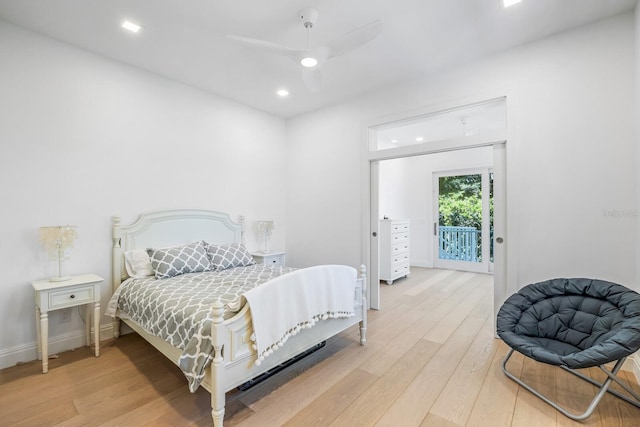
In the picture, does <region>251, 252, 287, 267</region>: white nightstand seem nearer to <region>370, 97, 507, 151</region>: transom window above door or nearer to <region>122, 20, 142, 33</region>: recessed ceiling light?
<region>370, 97, 507, 151</region>: transom window above door

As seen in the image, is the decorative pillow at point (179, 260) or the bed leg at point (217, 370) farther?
the decorative pillow at point (179, 260)

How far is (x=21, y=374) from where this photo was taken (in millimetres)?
2385

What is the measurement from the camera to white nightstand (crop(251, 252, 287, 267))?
4.20 metres

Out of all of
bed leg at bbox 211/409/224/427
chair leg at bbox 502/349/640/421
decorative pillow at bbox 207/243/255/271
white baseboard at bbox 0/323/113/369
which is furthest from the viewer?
decorative pillow at bbox 207/243/255/271

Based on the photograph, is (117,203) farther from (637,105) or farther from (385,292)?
(637,105)

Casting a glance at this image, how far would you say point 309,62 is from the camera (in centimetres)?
233

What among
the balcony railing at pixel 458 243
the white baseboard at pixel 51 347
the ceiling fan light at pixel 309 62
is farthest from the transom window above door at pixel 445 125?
the white baseboard at pixel 51 347

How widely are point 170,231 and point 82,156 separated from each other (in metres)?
1.12

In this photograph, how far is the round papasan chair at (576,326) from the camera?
5.85 ft

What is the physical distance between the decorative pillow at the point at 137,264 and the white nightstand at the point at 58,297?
361mm

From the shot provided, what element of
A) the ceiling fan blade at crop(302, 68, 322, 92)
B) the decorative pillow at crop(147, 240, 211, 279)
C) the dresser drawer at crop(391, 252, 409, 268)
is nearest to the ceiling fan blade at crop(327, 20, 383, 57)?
the ceiling fan blade at crop(302, 68, 322, 92)

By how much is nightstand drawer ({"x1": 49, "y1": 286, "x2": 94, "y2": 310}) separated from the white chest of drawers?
4.17m

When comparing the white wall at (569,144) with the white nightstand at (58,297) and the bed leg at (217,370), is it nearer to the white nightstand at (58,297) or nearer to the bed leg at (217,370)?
the bed leg at (217,370)

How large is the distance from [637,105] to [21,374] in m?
5.32
